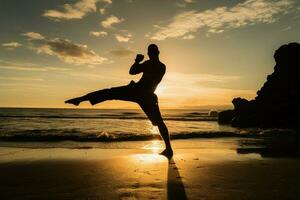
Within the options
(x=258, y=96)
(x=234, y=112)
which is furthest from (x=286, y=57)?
(x=234, y=112)

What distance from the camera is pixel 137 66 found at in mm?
7035

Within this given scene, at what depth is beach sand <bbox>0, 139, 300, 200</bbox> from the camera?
12.8 feet

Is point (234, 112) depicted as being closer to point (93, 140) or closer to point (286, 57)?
point (286, 57)

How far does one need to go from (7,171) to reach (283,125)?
27.2 m

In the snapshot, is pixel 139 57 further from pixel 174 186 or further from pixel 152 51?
pixel 174 186

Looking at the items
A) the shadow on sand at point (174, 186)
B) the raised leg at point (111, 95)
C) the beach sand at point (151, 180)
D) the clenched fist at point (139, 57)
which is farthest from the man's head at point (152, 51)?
the shadow on sand at point (174, 186)

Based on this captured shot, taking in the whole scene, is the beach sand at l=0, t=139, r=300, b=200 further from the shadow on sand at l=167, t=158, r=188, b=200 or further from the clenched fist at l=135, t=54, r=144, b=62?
the clenched fist at l=135, t=54, r=144, b=62

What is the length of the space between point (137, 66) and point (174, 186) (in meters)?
3.45

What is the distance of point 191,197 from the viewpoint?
377cm

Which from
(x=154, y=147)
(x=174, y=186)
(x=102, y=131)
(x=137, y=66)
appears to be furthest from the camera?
(x=102, y=131)

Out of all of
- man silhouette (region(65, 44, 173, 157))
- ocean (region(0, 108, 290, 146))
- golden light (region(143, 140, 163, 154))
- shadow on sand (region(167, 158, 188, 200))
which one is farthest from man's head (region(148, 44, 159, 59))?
ocean (region(0, 108, 290, 146))

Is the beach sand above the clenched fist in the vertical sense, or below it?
below

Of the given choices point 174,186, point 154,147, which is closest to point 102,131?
point 154,147

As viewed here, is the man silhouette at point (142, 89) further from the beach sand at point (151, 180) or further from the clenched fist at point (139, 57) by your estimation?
the beach sand at point (151, 180)
